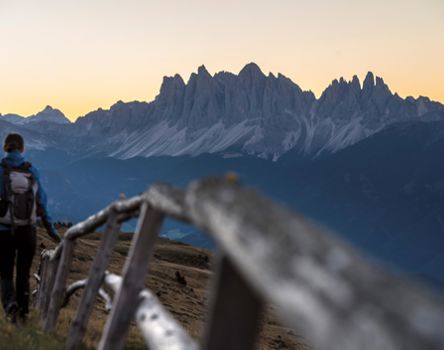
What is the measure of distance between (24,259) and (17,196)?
1.04m

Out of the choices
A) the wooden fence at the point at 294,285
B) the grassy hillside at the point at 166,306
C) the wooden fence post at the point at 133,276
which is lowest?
the grassy hillside at the point at 166,306

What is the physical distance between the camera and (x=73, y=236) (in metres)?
8.98

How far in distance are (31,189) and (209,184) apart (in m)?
7.72

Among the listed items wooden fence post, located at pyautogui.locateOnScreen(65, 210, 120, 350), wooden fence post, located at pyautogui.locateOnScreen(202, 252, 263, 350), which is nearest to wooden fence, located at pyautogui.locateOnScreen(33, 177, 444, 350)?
wooden fence post, located at pyautogui.locateOnScreen(202, 252, 263, 350)

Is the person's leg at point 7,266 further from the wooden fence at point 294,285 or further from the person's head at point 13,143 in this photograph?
the wooden fence at point 294,285

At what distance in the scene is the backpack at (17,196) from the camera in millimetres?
9508

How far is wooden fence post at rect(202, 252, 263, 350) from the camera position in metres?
2.26

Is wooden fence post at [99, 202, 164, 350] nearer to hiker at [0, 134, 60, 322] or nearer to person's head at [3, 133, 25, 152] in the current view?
hiker at [0, 134, 60, 322]

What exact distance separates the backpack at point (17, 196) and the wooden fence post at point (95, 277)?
2924mm

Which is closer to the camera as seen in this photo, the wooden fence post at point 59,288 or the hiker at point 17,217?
the wooden fence post at point 59,288

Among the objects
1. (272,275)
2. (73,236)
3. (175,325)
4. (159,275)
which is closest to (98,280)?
(73,236)

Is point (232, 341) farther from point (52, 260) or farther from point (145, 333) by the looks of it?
point (52, 260)

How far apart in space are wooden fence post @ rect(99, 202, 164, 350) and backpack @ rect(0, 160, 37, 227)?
505 cm

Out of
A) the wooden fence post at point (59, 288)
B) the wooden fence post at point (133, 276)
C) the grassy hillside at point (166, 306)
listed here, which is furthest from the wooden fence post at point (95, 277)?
the wooden fence post at point (59, 288)
